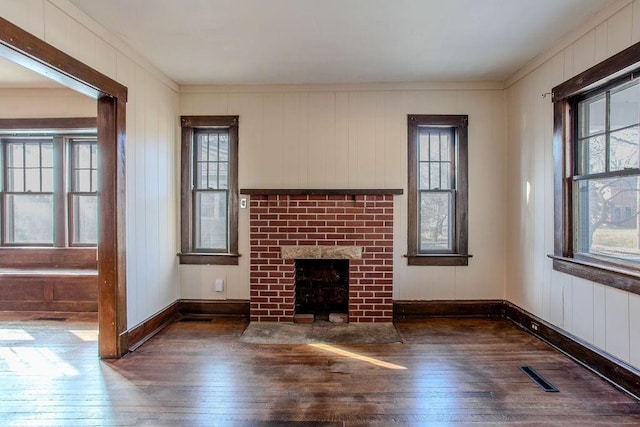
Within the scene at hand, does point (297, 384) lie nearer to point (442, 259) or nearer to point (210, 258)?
A: point (210, 258)

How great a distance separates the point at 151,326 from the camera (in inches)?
130

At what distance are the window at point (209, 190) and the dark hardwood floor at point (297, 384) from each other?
102 cm

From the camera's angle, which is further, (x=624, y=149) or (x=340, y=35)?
(x=340, y=35)

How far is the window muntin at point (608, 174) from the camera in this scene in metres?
2.29

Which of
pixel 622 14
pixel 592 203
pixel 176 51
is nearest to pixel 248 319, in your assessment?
pixel 176 51

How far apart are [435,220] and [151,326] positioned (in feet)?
10.8

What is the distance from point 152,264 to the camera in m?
3.37

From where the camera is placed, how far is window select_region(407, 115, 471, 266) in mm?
3789

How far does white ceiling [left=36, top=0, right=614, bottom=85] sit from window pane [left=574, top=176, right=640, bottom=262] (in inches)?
51.0

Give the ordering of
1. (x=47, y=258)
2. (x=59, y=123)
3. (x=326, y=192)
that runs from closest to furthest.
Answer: (x=326, y=192) → (x=59, y=123) → (x=47, y=258)

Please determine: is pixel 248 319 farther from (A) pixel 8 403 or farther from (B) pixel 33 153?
(B) pixel 33 153

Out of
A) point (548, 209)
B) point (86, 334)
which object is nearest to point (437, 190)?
point (548, 209)

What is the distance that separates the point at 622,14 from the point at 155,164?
4.07 metres

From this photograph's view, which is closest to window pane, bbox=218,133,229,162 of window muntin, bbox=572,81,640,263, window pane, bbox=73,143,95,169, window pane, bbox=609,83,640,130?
window pane, bbox=73,143,95,169
